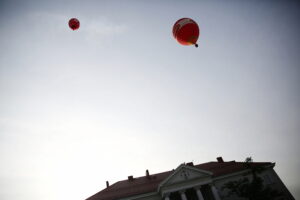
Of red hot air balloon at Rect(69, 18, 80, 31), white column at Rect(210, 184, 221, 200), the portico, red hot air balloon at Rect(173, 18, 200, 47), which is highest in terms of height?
red hot air balloon at Rect(69, 18, 80, 31)

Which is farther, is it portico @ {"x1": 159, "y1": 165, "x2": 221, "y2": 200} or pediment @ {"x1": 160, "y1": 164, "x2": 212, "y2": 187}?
pediment @ {"x1": 160, "y1": 164, "x2": 212, "y2": 187}

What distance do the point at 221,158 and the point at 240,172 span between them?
19.4ft

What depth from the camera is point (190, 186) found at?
66.5 feet

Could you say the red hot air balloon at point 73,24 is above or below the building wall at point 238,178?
above

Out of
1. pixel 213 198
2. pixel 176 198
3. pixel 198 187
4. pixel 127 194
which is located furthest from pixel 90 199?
pixel 213 198

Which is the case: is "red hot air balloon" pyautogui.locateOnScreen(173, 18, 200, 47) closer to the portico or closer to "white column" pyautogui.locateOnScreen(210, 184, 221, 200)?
the portico

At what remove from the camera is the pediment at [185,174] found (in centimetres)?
2041

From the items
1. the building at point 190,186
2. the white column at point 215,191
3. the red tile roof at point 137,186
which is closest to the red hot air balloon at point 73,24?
the building at point 190,186

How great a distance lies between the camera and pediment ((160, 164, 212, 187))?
2041 centimetres

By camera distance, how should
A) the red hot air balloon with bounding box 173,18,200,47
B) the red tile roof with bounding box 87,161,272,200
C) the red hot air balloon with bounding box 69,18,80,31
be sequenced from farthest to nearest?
the red tile roof with bounding box 87,161,272,200, the red hot air balloon with bounding box 69,18,80,31, the red hot air balloon with bounding box 173,18,200,47

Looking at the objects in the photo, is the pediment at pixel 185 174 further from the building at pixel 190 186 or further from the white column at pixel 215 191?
the white column at pixel 215 191

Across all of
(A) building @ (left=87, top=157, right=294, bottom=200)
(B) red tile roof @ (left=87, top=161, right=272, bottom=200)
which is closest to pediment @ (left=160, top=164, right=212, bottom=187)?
(A) building @ (left=87, top=157, right=294, bottom=200)

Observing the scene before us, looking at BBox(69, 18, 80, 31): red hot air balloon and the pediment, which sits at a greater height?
BBox(69, 18, 80, 31): red hot air balloon

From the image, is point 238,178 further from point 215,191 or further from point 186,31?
point 186,31
